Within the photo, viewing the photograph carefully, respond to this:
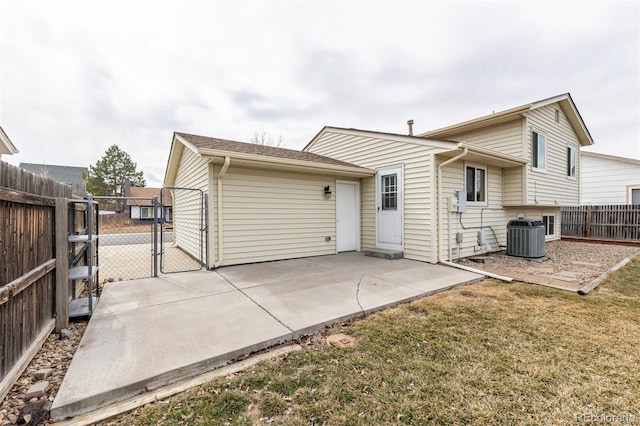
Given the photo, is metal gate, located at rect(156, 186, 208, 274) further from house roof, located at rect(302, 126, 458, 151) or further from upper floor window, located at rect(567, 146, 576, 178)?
upper floor window, located at rect(567, 146, 576, 178)

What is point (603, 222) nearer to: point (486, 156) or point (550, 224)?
point (550, 224)

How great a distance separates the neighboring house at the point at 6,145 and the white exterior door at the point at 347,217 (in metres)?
10.6

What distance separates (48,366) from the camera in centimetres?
235

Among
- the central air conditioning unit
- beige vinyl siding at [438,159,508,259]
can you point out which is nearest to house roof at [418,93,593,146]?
beige vinyl siding at [438,159,508,259]

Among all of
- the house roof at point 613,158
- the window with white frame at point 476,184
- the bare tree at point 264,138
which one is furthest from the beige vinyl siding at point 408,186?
the bare tree at point 264,138

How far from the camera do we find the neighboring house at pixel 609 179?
12914 mm

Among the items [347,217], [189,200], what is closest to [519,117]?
[347,217]

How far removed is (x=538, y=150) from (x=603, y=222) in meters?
6.26

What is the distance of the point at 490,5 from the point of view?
5.97 m

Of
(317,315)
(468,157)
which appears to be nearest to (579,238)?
(468,157)

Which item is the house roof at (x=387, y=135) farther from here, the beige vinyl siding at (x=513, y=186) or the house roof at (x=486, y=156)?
the beige vinyl siding at (x=513, y=186)

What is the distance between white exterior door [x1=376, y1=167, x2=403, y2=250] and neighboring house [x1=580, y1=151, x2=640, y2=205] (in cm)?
1231

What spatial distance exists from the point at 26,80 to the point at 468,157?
37.0ft

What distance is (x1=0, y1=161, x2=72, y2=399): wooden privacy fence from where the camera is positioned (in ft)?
6.40
